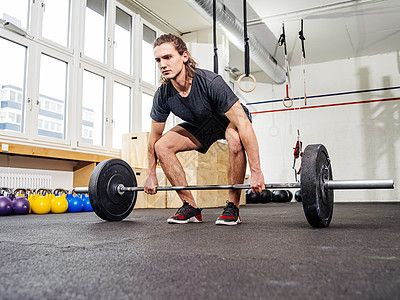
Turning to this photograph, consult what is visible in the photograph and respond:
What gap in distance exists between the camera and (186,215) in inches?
77.6

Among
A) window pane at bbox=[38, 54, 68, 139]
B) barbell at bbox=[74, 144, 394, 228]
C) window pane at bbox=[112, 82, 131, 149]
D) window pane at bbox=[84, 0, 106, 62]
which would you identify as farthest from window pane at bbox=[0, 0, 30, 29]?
barbell at bbox=[74, 144, 394, 228]

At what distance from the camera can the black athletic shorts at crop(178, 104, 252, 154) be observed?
6.47 feet

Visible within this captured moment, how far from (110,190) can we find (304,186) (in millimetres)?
1137

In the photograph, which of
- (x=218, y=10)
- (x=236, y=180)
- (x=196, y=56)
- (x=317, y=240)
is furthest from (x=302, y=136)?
(x=317, y=240)

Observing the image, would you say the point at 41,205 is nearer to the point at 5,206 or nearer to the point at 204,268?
the point at 5,206

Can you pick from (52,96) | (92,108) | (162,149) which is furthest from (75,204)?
(162,149)

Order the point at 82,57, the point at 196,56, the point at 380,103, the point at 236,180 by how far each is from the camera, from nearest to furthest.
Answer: the point at 236,180 < the point at 82,57 < the point at 196,56 < the point at 380,103

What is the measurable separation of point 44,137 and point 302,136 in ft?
17.7

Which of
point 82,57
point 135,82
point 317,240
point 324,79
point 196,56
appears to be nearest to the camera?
point 317,240

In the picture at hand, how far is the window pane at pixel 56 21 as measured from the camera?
4172mm

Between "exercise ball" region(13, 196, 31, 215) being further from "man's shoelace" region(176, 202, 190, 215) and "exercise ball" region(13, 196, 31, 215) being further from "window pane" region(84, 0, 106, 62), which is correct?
"window pane" region(84, 0, 106, 62)

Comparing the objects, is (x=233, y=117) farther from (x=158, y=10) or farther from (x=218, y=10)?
(x=158, y=10)

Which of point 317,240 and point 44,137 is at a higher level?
point 44,137

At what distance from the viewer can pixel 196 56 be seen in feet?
20.6
